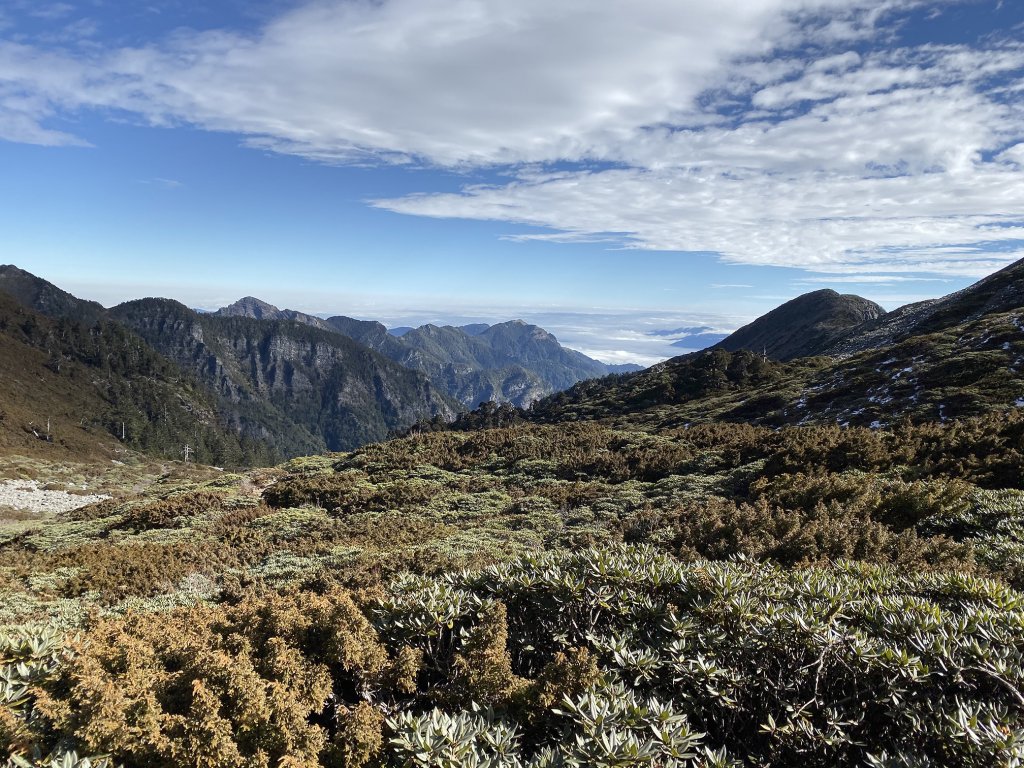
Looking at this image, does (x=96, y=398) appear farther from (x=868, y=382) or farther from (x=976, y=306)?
(x=976, y=306)

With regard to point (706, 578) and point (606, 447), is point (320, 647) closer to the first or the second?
point (706, 578)

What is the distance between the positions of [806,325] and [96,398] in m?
171

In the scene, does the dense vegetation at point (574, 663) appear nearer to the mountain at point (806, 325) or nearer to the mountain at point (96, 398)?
the mountain at point (96, 398)

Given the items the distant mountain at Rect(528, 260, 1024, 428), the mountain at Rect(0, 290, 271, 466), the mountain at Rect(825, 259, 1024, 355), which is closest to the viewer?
the distant mountain at Rect(528, 260, 1024, 428)

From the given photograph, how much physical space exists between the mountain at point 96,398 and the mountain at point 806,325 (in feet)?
410

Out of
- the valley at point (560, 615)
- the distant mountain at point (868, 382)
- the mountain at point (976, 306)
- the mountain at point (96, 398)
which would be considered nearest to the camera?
the valley at point (560, 615)

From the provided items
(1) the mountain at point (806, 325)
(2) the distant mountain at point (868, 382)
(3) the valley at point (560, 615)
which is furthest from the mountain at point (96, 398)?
(1) the mountain at point (806, 325)

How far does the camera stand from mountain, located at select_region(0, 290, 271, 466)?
3246 inches

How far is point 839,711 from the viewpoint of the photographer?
381cm

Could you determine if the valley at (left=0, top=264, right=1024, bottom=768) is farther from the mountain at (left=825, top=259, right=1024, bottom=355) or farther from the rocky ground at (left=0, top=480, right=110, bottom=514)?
the mountain at (left=825, top=259, right=1024, bottom=355)

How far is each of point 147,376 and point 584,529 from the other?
172679 mm

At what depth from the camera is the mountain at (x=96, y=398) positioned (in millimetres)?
82438

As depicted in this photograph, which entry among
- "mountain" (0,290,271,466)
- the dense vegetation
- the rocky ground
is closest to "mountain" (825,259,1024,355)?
the dense vegetation

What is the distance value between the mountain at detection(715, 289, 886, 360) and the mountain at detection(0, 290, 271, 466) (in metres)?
125
